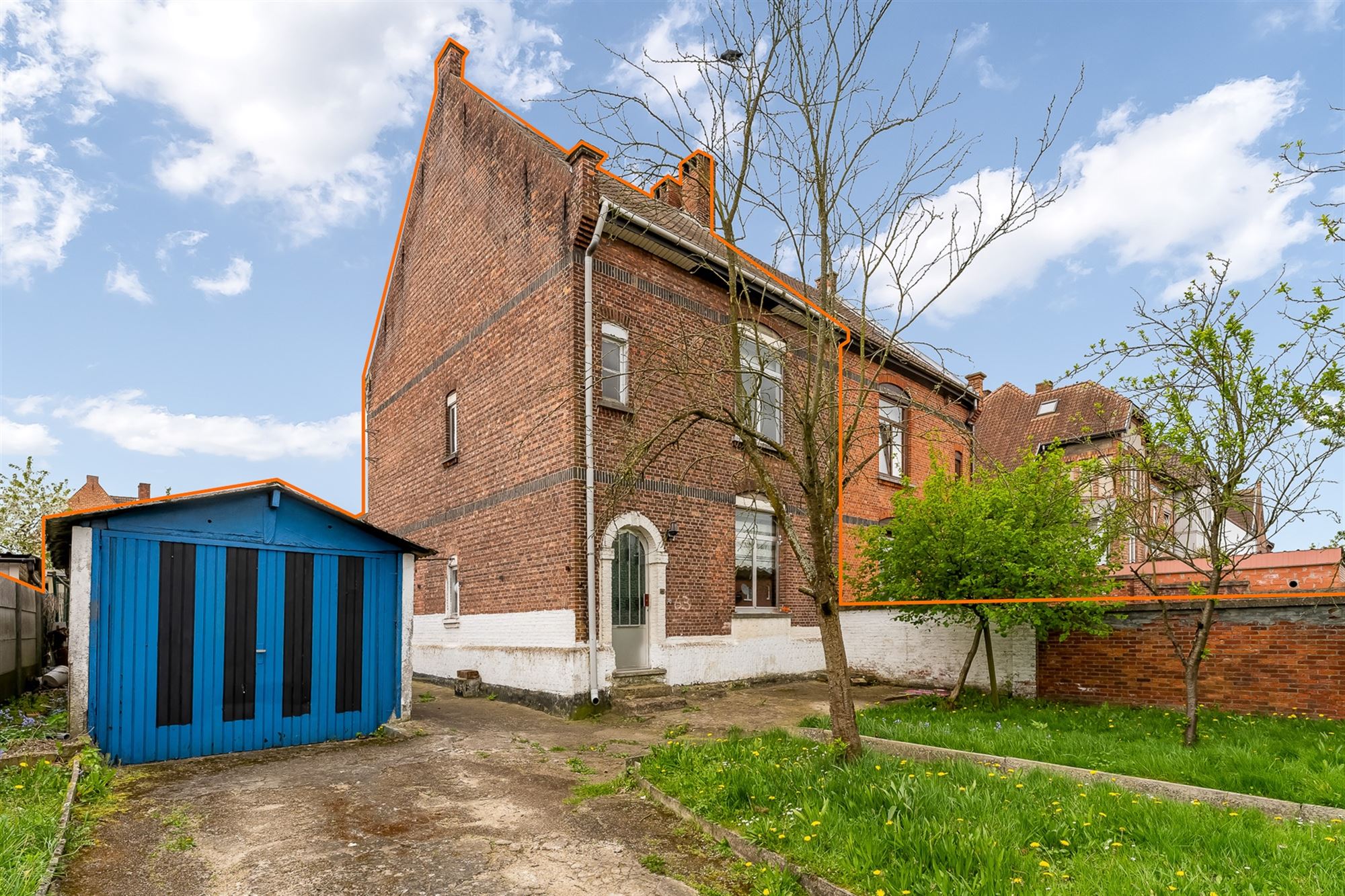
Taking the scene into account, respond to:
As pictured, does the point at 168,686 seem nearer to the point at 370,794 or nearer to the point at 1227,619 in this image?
the point at 370,794

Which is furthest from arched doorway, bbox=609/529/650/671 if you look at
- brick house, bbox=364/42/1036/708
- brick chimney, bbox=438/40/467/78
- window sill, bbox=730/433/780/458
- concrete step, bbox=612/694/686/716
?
brick chimney, bbox=438/40/467/78

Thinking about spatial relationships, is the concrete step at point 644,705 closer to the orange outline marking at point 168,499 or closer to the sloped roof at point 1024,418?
the orange outline marking at point 168,499

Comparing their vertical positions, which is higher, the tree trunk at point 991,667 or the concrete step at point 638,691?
the tree trunk at point 991,667

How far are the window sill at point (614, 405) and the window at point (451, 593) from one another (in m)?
5.13

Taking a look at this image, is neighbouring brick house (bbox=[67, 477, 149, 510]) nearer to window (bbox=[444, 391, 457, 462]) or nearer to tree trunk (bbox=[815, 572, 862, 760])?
window (bbox=[444, 391, 457, 462])

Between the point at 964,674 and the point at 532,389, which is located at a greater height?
the point at 532,389

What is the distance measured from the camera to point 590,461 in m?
13.3

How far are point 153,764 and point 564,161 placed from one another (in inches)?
407

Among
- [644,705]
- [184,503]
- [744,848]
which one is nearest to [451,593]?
[644,705]

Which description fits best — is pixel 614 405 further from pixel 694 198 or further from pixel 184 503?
pixel 694 198

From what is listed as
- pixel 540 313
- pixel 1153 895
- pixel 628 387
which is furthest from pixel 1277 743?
pixel 540 313

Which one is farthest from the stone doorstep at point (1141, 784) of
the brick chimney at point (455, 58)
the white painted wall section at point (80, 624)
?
the brick chimney at point (455, 58)

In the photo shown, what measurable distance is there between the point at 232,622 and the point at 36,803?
3197 mm

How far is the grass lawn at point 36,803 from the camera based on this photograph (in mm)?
5379
